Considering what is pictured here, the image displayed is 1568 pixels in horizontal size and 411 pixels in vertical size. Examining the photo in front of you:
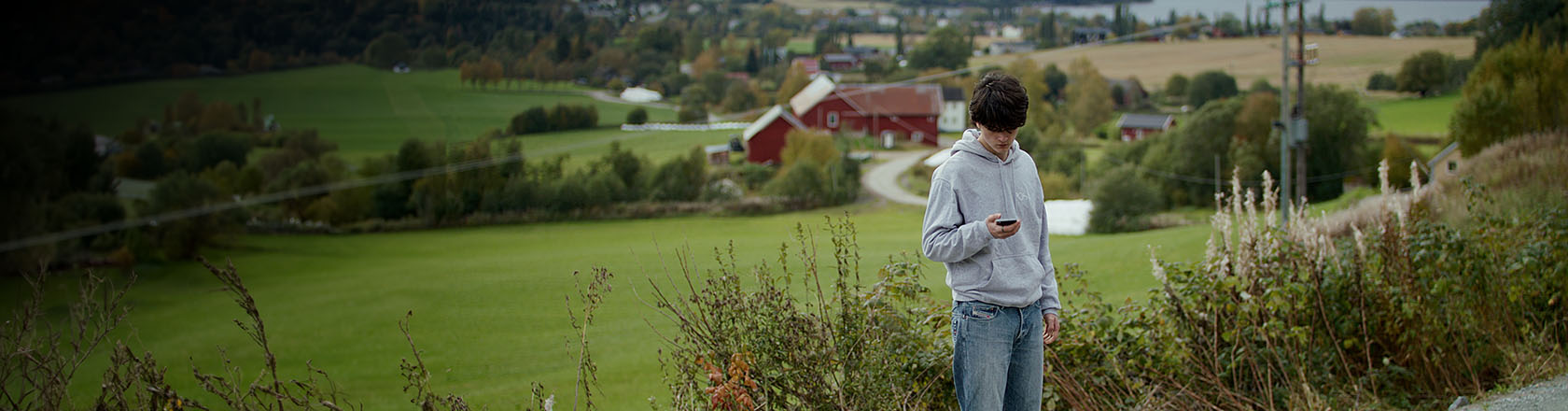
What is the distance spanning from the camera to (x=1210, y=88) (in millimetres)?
34688

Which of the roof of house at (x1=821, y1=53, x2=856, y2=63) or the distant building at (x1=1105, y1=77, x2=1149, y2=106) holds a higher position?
the roof of house at (x1=821, y1=53, x2=856, y2=63)

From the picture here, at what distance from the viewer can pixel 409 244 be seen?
101ft

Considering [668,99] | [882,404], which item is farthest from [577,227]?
[882,404]

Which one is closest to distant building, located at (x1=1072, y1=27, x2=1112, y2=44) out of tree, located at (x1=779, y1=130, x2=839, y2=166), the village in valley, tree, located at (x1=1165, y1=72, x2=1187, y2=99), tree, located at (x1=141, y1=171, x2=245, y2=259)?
the village in valley

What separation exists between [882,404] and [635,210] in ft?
85.9

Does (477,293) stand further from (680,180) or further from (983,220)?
(680,180)

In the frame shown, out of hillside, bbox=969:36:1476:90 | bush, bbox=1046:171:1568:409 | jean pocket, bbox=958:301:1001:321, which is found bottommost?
bush, bbox=1046:171:1568:409

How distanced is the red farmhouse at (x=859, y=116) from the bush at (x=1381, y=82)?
1390 cm

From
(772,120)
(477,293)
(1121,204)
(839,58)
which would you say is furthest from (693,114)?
(477,293)

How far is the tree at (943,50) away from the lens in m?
34.0

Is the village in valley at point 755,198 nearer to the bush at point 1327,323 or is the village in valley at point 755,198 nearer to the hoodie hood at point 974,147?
the bush at point 1327,323

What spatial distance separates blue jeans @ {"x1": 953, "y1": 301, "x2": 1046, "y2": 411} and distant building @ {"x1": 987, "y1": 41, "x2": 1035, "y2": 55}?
35601mm

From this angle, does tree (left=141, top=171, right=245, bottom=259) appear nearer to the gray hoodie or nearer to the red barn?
the red barn

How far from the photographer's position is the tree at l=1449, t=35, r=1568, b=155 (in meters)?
19.8
